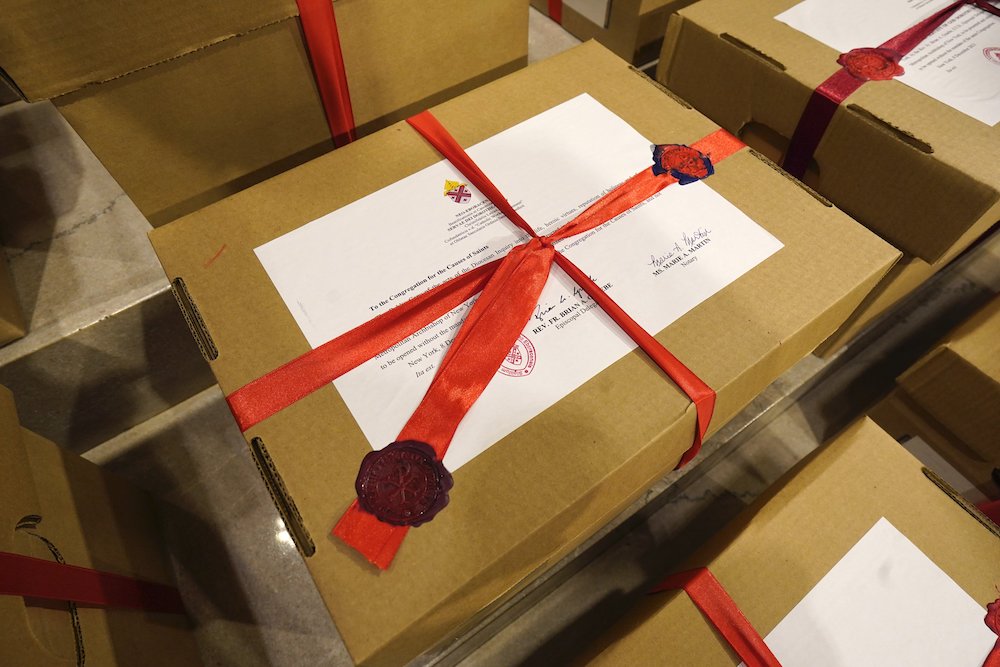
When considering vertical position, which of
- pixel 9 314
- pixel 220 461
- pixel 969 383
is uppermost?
pixel 9 314

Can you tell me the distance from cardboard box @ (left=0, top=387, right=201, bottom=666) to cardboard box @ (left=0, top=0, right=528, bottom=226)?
1.08 ft

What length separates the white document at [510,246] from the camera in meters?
Result: 0.54

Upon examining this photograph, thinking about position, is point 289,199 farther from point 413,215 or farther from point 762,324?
point 762,324

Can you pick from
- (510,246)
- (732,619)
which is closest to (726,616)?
(732,619)

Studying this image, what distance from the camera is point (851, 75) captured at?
75 centimetres

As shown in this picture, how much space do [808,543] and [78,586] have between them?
81 centimetres

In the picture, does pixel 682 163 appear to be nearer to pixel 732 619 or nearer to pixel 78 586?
pixel 732 619

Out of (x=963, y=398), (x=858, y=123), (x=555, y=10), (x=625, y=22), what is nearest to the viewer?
(x=858, y=123)

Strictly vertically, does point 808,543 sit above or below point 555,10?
below

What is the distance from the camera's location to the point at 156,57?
0.57 metres

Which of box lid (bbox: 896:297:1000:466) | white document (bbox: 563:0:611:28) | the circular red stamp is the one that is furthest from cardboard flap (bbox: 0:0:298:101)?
box lid (bbox: 896:297:1000:466)

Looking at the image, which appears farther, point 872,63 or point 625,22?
point 625,22

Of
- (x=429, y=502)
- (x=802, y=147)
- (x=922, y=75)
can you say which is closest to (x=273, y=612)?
(x=429, y=502)

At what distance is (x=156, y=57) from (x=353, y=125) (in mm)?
248
